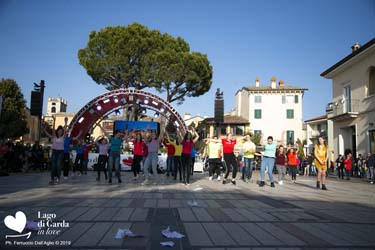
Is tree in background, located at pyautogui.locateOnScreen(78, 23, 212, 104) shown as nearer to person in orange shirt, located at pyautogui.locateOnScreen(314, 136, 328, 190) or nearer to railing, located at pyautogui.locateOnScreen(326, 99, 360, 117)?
railing, located at pyautogui.locateOnScreen(326, 99, 360, 117)

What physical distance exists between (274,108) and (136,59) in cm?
2719

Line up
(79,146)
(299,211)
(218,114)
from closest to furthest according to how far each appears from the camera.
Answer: (299,211)
(79,146)
(218,114)

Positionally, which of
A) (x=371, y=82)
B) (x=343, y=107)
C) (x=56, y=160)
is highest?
(x=371, y=82)

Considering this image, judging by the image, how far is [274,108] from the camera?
164ft

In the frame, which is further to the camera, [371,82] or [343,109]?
[343,109]

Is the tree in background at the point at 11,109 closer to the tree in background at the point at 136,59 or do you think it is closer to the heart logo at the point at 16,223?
the tree in background at the point at 136,59

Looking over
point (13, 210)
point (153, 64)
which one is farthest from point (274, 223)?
point (153, 64)

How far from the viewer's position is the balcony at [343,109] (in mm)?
22659

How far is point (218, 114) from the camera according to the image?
20328 mm

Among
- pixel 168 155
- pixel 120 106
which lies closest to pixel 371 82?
pixel 168 155

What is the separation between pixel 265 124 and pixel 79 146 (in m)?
40.5

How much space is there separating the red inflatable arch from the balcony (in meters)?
11.9

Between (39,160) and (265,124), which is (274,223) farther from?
(265,124)

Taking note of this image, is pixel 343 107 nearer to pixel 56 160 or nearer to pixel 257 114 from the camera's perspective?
pixel 56 160
